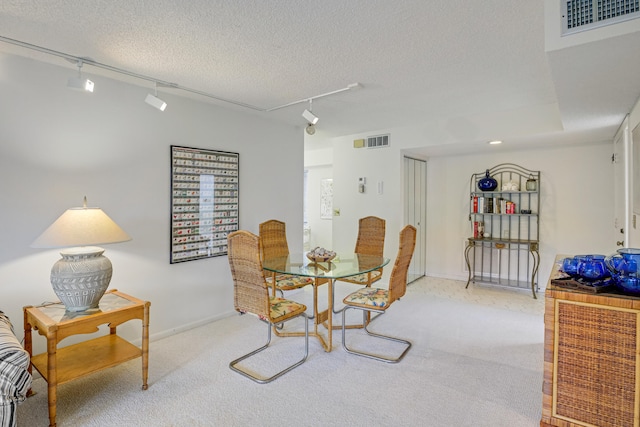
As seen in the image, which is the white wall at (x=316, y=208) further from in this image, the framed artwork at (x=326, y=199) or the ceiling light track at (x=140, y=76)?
the ceiling light track at (x=140, y=76)

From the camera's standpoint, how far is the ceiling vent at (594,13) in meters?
1.59

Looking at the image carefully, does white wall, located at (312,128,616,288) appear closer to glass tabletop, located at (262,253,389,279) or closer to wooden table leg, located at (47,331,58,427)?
glass tabletop, located at (262,253,389,279)

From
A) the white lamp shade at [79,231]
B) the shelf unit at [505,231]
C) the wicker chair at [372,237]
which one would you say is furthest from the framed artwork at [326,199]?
the white lamp shade at [79,231]

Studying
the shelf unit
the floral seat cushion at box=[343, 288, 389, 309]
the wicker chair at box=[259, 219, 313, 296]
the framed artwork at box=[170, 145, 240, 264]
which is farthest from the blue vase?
the framed artwork at box=[170, 145, 240, 264]

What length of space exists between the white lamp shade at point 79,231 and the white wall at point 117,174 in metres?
0.49

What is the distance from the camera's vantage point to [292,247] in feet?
14.8

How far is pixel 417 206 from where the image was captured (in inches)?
216

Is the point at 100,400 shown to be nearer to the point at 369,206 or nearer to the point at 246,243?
the point at 246,243

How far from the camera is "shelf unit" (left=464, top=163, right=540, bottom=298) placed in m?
4.75

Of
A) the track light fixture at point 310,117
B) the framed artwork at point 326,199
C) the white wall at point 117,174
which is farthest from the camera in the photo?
the framed artwork at point 326,199

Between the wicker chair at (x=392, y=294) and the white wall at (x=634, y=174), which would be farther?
the wicker chair at (x=392, y=294)

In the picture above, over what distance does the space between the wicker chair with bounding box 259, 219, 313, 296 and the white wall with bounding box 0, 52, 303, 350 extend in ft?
1.01

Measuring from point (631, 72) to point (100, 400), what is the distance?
388 cm

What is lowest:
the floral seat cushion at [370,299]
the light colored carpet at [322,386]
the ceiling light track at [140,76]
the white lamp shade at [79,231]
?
the light colored carpet at [322,386]
